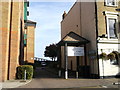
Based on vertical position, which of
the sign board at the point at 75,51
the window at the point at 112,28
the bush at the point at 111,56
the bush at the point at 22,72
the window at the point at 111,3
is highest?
the window at the point at 111,3

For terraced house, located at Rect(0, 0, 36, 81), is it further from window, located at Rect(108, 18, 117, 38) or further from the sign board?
window, located at Rect(108, 18, 117, 38)

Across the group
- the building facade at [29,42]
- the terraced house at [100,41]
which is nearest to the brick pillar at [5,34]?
the terraced house at [100,41]

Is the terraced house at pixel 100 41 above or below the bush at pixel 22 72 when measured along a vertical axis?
above

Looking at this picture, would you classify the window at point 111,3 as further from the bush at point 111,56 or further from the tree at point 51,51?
the tree at point 51,51

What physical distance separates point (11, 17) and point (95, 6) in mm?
8649

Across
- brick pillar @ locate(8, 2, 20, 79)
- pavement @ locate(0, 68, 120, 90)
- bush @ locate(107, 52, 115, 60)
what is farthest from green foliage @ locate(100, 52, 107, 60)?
brick pillar @ locate(8, 2, 20, 79)

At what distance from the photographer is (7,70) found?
1521 cm

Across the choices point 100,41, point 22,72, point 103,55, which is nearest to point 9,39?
point 22,72

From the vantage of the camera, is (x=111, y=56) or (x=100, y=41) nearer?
(x=111, y=56)

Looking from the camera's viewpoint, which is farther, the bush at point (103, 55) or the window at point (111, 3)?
the window at point (111, 3)

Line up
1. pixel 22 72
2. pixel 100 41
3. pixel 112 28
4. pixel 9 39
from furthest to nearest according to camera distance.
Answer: pixel 112 28, pixel 100 41, pixel 9 39, pixel 22 72

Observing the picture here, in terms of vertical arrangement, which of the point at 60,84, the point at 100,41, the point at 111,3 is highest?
the point at 111,3

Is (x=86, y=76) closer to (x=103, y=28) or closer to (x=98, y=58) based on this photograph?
(x=98, y=58)

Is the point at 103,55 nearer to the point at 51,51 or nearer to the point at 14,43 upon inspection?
the point at 14,43
